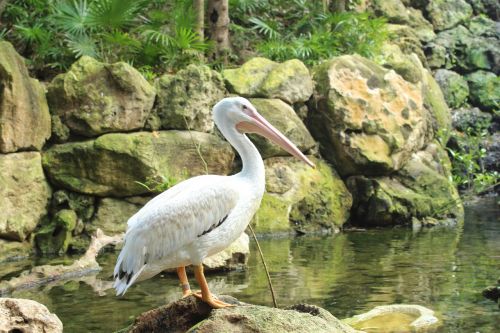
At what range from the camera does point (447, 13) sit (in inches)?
867

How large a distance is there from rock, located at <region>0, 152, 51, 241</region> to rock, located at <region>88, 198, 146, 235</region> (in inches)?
31.7

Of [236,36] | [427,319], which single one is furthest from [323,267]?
[236,36]

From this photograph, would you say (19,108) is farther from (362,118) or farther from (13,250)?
(362,118)

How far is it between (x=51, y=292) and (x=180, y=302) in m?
3.82

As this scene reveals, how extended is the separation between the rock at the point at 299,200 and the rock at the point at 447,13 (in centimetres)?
995

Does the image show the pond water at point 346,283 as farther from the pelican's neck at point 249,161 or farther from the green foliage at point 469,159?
the green foliage at point 469,159

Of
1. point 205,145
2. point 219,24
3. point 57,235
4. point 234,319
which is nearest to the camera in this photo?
point 234,319

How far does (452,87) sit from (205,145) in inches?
400

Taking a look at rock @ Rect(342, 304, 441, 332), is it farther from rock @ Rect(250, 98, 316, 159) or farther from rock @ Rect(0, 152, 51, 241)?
rock @ Rect(250, 98, 316, 159)

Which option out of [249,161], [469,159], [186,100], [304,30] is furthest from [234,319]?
[304,30]

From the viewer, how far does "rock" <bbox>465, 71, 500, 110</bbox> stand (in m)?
20.2

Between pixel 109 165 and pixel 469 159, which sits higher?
pixel 469 159

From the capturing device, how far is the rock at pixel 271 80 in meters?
13.3

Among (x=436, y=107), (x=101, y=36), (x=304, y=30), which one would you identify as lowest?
(x=436, y=107)
